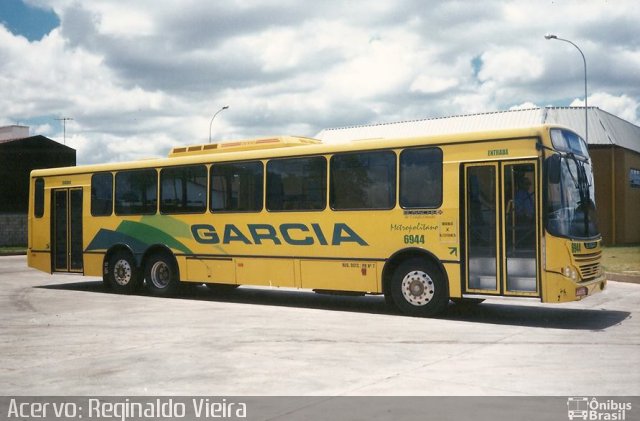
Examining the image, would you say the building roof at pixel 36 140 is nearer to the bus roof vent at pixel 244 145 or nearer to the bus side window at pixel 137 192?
the bus side window at pixel 137 192

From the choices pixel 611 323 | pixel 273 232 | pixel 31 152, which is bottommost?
pixel 611 323

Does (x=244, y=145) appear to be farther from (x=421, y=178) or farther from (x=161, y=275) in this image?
(x=421, y=178)

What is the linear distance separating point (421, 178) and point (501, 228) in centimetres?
160

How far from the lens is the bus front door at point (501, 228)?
10680mm

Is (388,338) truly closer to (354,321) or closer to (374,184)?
(354,321)

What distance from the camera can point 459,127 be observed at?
48.1 m

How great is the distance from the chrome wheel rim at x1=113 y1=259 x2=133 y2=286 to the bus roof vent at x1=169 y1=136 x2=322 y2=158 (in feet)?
8.79

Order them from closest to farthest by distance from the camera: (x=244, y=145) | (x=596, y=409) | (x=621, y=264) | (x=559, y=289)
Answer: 1. (x=596, y=409)
2. (x=559, y=289)
3. (x=244, y=145)
4. (x=621, y=264)

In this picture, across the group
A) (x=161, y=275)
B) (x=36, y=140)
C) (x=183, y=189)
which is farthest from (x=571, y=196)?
(x=36, y=140)

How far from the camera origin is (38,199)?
18.2 m

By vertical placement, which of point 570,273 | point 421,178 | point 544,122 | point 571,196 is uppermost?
point 544,122

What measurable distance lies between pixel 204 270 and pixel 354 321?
453 cm

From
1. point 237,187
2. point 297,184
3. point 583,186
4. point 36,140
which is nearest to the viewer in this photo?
point 583,186

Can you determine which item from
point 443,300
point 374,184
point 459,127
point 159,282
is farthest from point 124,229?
point 459,127
